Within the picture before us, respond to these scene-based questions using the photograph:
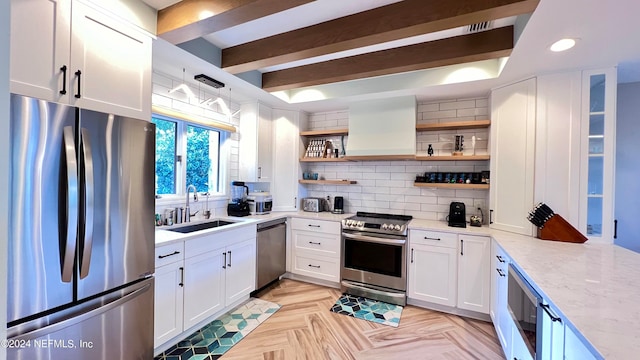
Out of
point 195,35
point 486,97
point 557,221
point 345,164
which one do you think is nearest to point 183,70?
point 195,35

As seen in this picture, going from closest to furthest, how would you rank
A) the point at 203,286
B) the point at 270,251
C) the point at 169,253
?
the point at 169,253
the point at 203,286
the point at 270,251

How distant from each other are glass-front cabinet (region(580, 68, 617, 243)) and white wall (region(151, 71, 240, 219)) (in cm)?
362

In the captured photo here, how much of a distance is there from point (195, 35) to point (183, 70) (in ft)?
2.69

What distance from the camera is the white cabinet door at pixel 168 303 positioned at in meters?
1.91

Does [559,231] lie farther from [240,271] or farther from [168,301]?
[168,301]

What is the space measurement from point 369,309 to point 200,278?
5.70ft

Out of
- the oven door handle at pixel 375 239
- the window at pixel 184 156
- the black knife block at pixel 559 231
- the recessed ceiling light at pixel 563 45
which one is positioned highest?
the recessed ceiling light at pixel 563 45

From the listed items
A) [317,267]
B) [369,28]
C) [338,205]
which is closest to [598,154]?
[369,28]

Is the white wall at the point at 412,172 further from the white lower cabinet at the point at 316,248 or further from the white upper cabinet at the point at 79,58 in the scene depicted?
the white upper cabinet at the point at 79,58

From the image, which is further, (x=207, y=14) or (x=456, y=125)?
(x=456, y=125)

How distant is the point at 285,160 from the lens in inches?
152

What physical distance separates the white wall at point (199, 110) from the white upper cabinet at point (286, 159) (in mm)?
557

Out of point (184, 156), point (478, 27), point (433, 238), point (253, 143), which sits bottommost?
point (433, 238)

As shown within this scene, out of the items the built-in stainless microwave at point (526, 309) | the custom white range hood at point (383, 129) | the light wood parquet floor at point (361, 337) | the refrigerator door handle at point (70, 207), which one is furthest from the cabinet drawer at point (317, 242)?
the refrigerator door handle at point (70, 207)
